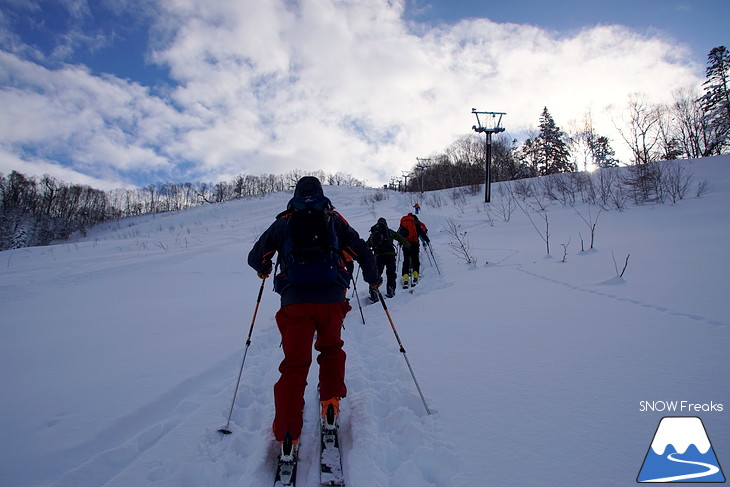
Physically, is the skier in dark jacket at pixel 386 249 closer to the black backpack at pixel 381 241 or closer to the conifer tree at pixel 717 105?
the black backpack at pixel 381 241

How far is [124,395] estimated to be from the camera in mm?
2912

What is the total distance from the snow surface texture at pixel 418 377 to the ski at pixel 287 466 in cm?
13

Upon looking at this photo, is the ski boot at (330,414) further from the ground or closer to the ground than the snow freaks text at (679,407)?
closer to the ground

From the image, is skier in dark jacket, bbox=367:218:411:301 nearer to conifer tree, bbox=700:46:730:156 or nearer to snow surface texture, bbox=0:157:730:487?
snow surface texture, bbox=0:157:730:487

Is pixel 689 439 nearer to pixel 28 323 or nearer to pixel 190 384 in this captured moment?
pixel 190 384

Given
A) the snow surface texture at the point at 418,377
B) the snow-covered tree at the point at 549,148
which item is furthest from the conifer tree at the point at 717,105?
the snow surface texture at the point at 418,377

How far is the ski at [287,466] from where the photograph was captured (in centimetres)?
190

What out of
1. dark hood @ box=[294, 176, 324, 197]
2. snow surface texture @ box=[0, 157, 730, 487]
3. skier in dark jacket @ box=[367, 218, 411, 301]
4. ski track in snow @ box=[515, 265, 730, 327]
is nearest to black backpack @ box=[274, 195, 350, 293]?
dark hood @ box=[294, 176, 324, 197]

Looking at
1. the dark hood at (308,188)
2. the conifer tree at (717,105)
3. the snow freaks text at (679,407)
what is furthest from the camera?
the conifer tree at (717,105)

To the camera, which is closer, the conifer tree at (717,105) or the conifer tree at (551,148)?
the conifer tree at (717,105)

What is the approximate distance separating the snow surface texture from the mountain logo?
54 millimetres

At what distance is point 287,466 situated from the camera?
1.93m

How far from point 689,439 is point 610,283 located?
3.10 m

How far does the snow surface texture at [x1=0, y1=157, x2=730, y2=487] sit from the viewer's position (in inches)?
75.8
